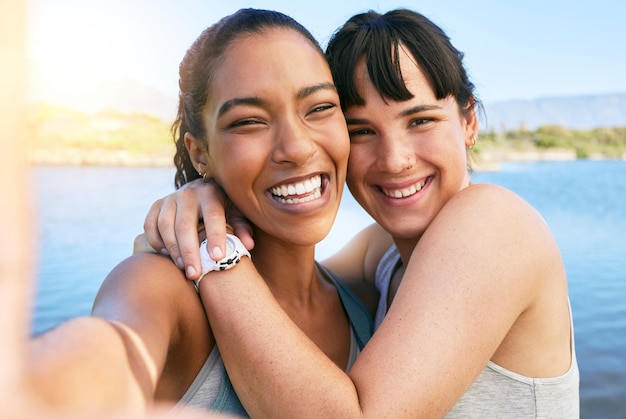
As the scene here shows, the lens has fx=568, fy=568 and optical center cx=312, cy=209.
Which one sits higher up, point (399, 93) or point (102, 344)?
point (399, 93)

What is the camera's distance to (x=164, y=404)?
76.9 inches

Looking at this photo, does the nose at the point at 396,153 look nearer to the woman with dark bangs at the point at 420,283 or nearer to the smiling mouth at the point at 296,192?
the woman with dark bangs at the point at 420,283

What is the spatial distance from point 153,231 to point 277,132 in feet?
1.99

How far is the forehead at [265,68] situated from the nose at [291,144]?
0.13 metres

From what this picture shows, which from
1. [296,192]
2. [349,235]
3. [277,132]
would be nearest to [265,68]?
[277,132]

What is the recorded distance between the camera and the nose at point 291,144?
218cm

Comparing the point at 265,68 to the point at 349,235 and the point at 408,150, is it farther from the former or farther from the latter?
the point at 349,235

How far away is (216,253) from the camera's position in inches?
77.7

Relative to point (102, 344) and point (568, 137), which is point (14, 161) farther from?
point (568, 137)

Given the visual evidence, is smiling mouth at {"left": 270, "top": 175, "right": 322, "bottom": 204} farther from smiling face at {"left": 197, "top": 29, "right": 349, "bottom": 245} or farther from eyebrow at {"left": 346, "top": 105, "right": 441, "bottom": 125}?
eyebrow at {"left": 346, "top": 105, "right": 441, "bottom": 125}

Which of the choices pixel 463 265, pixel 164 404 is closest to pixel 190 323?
pixel 164 404

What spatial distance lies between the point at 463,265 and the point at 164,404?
1.14 metres

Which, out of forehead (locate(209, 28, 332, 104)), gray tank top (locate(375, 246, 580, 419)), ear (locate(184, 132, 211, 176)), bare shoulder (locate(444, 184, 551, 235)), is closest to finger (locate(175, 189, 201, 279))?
ear (locate(184, 132, 211, 176))

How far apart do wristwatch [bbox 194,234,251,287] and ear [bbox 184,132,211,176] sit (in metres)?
0.53
